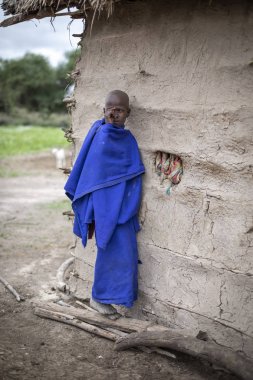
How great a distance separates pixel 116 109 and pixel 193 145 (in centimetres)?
71

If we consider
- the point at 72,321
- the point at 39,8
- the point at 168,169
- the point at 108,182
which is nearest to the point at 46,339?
the point at 72,321

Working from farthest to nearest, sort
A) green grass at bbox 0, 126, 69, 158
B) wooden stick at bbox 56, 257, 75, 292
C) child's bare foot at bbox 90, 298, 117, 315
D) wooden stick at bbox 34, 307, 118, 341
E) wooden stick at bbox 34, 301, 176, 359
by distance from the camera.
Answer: green grass at bbox 0, 126, 69, 158
wooden stick at bbox 56, 257, 75, 292
child's bare foot at bbox 90, 298, 117, 315
wooden stick at bbox 34, 307, 118, 341
wooden stick at bbox 34, 301, 176, 359

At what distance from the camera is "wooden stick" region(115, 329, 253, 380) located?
2773 mm

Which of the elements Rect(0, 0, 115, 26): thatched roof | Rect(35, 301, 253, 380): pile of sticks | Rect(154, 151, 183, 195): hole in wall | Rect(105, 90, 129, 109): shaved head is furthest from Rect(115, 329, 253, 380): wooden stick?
Rect(0, 0, 115, 26): thatched roof

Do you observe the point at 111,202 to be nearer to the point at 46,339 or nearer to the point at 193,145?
the point at 193,145

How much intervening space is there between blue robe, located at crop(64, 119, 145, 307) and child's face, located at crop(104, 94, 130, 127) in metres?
0.07

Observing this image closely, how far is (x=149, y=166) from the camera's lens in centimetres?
359

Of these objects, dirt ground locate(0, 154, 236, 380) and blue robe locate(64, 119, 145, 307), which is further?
blue robe locate(64, 119, 145, 307)

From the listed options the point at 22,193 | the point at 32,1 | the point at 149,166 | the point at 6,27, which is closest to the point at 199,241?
the point at 149,166

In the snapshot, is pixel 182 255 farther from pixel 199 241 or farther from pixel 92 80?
pixel 92 80

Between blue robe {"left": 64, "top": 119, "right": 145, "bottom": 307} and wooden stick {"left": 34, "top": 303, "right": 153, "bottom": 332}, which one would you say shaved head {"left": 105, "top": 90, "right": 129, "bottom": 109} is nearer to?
blue robe {"left": 64, "top": 119, "right": 145, "bottom": 307}

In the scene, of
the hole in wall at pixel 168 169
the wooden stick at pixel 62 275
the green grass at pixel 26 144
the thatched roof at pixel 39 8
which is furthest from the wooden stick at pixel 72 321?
the green grass at pixel 26 144

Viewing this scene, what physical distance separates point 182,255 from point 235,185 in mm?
756

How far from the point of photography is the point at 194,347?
2.99 metres
